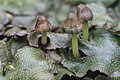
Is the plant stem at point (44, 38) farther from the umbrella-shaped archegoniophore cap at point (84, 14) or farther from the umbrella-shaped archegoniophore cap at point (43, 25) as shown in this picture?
the umbrella-shaped archegoniophore cap at point (84, 14)

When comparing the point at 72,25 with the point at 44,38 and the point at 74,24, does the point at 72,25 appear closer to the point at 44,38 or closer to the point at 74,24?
the point at 74,24

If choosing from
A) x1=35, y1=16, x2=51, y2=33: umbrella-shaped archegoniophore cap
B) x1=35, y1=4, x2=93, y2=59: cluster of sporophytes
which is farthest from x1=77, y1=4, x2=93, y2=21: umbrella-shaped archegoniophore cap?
x1=35, y1=16, x2=51, y2=33: umbrella-shaped archegoniophore cap

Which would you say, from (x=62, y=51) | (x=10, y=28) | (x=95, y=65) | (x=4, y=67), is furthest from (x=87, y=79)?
(x=10, y=28)

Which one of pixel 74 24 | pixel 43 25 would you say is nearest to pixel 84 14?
pixel 74 24

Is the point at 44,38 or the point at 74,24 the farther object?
the point at 44,38

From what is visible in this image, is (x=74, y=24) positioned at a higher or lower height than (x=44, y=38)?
higher

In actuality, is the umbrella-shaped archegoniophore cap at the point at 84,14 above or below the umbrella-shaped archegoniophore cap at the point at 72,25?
above

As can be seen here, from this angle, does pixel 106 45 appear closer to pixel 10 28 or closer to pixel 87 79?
pixel 87 79

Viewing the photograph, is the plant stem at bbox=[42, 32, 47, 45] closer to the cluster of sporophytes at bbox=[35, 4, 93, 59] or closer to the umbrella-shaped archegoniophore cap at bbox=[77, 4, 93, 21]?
the cluster of sporophytes at bbox=[35, 4, 93, 59]

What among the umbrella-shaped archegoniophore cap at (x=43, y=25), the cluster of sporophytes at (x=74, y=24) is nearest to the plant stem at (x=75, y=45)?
the cluster of sporophytes at (x=74, y=24)
